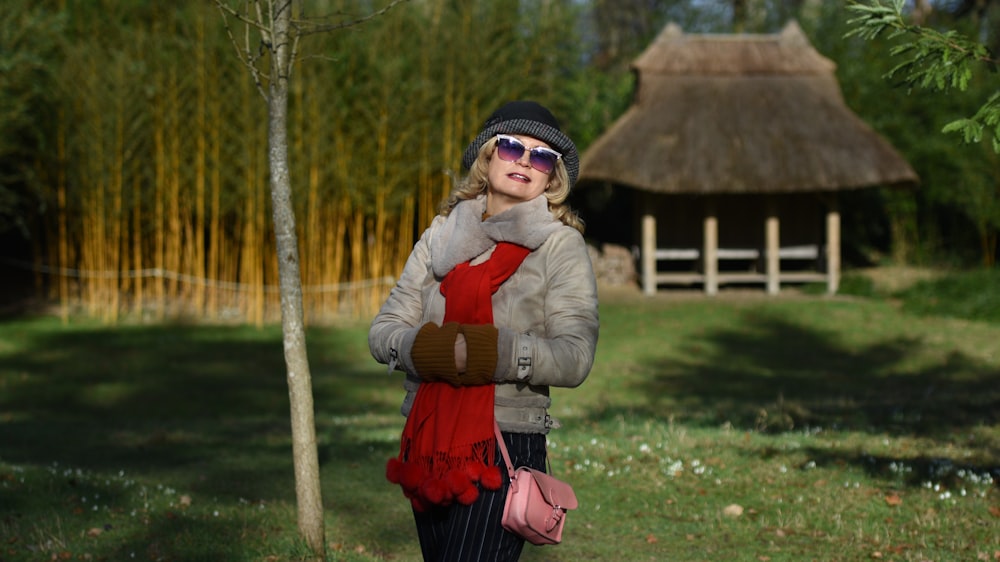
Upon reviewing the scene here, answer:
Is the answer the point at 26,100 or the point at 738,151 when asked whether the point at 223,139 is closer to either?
the point at 26,100

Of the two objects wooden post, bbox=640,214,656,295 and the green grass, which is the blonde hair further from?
wooden post, bbox=640,214,656,295

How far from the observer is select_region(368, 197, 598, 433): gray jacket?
2.58 metres

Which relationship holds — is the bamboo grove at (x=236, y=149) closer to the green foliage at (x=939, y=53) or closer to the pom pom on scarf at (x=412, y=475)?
the green foliage at (x=939, y=53)

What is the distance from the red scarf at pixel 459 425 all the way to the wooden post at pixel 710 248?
51.5 feet

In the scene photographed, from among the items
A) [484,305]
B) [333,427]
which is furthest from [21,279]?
[484,305]

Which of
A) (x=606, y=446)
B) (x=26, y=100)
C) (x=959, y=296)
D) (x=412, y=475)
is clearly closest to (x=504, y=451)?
(x=412, y=475)

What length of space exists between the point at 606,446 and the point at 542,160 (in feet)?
14.1

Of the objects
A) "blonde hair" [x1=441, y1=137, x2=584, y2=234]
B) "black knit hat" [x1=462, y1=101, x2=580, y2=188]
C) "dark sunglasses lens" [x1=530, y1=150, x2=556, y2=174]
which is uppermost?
"black knit hat" [x1=462, y1=101, x2=580, y2=188]

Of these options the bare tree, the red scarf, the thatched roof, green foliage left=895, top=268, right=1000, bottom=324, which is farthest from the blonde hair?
the thatched roof

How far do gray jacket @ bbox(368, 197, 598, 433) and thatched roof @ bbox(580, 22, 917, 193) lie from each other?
14852mm

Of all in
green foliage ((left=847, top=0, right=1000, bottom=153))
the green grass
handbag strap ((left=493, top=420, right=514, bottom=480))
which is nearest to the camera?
handbag strap ((left=493, top=420, right=514, bottom=480))

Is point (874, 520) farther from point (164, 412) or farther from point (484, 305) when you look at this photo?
point (164, 412)

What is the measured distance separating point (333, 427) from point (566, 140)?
6.48 metres

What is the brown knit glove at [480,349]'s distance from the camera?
8.30 ft
